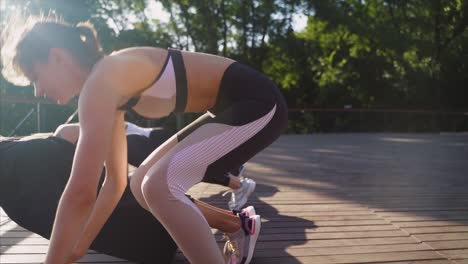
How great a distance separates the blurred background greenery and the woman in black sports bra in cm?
1740

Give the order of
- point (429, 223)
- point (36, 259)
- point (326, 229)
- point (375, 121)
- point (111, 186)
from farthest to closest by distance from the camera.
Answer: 1. point (375, 121)
2. point (429, 223)
3. point (326, 229)
4. point (36, 259)
5. point (111, 186)

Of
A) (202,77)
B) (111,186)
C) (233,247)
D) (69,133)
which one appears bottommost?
(233,247)

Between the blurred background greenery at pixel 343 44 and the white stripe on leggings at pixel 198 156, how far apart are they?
17.5 metres

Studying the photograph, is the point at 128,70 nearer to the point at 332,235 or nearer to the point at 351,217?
the point at 332,235

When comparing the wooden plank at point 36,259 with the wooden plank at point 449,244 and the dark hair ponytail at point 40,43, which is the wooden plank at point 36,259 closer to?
the dark hair ponytail at point 40,43

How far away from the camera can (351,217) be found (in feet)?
11.0

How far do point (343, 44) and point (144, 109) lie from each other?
2580cm

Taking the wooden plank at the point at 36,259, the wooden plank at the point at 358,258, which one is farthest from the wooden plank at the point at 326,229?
the wooden plank at the point at 36,259

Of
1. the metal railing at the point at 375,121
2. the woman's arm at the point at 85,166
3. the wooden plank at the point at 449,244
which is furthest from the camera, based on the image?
the metal railing at the point at 375,121

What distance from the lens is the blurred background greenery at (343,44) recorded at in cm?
2109

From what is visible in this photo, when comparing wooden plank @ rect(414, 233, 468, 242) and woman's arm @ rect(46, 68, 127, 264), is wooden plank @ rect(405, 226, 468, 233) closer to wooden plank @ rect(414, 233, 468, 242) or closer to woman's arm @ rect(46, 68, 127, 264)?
wooden plank @ rect(414, 233, 468, 242)

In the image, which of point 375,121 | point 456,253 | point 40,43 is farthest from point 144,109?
point 375,121

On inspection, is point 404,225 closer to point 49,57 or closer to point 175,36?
point 49,57

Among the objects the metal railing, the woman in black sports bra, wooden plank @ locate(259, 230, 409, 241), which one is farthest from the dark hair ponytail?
the metal railing
